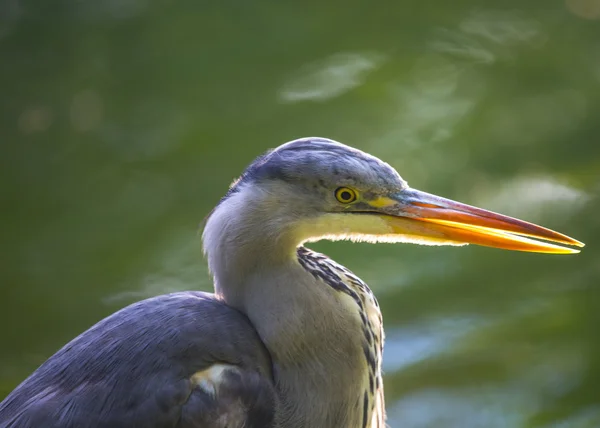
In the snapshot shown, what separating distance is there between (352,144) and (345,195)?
2.01 metres

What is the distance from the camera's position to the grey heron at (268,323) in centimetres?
164

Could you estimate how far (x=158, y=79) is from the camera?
427cm

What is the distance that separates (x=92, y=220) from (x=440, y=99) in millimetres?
1615

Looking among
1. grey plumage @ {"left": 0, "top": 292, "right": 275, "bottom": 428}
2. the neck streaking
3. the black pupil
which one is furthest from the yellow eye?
grey plumage @ {"left": 0, "top": 292, "right": 275, "bottom": 428}

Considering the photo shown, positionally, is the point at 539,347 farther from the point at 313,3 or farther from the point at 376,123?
the point at 313,3

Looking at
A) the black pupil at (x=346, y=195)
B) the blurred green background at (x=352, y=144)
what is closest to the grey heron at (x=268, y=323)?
the black pupil at (x=346, y=195)

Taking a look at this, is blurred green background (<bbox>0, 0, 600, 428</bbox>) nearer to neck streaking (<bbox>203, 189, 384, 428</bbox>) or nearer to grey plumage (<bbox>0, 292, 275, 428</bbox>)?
neck streaking (<bbox>203, 189, 384, 428</bbox>)

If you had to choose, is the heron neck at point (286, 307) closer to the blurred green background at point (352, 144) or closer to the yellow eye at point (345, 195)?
the yellow eye at point (345, 195)

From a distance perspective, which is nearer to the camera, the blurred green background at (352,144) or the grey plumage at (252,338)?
the grey plumage at (252,338)

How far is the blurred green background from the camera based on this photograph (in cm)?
290

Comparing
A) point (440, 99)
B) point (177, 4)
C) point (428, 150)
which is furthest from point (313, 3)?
point (428, 150)

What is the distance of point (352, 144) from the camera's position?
12.2 ft

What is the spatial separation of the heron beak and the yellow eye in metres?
0.05

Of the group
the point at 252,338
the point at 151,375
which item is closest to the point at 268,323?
the point at 252,338
